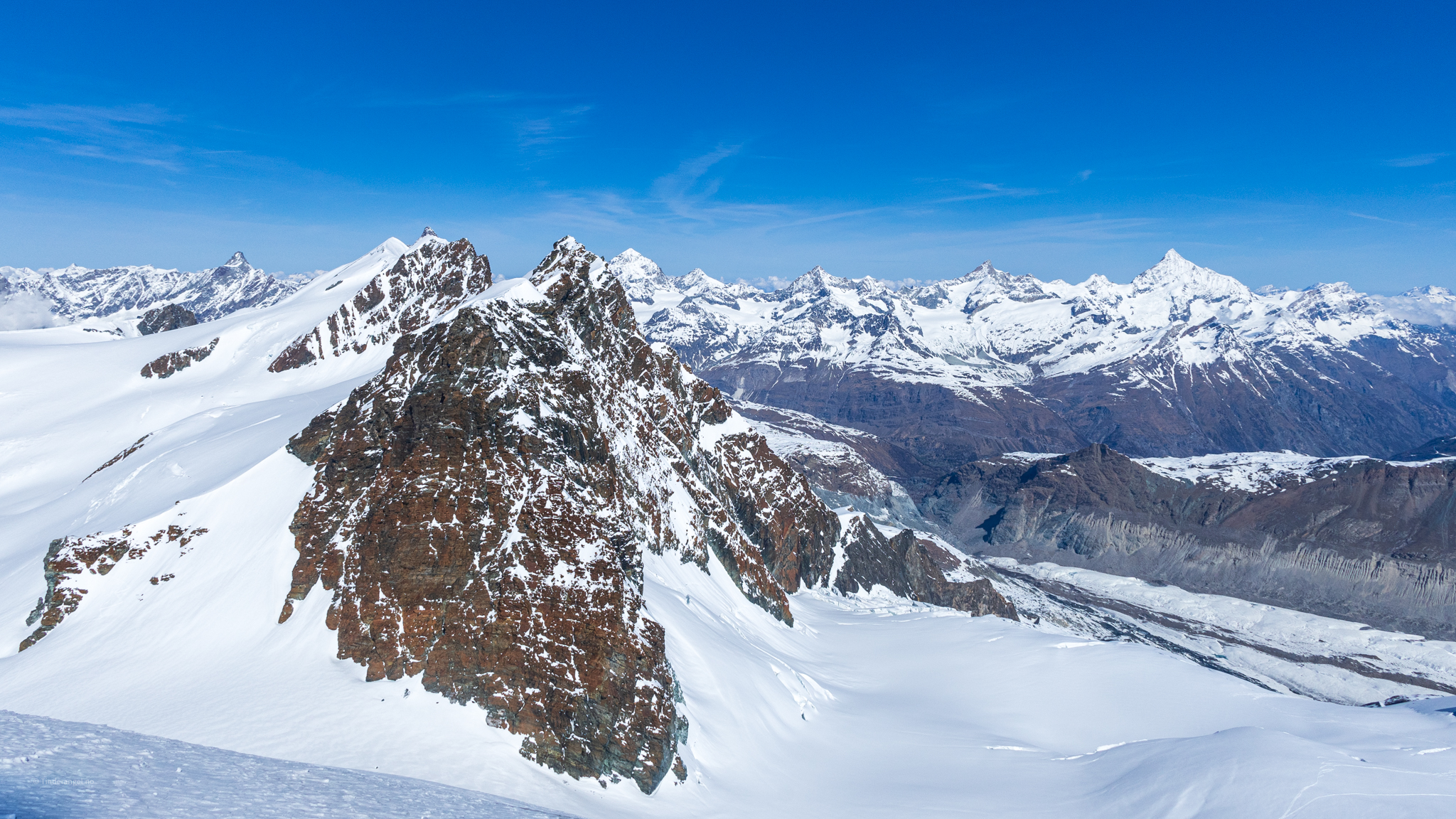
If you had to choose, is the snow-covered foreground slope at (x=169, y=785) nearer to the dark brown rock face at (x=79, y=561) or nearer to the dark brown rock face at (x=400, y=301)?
the dark brown rock face at (x=79, y=561)

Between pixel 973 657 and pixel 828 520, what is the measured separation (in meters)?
49.4

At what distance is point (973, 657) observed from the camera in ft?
223

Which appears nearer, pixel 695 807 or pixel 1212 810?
pixel 695 807

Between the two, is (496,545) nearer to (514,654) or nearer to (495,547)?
(495,547)

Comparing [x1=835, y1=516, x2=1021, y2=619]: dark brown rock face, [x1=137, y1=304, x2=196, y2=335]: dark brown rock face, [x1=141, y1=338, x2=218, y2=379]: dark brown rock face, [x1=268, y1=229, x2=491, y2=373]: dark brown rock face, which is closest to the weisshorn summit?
[x1=141, y1=338, x2=218, y2=379]: dark brown rock face

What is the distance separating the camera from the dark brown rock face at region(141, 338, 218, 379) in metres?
88.5

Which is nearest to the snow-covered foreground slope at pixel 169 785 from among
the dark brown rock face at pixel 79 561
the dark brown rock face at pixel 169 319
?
the dark brown rock face at pixel 79 561

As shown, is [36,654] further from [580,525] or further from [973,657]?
[973,657]

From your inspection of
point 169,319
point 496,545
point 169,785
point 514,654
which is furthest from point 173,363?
point 169,785

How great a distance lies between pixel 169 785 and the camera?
55.2ft

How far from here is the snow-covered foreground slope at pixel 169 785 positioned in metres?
15.0

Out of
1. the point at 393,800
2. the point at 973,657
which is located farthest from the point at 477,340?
Result: the point at 973,657

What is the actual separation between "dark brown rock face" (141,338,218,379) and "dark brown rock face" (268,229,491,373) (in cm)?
1201

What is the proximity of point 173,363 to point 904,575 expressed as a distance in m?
116
